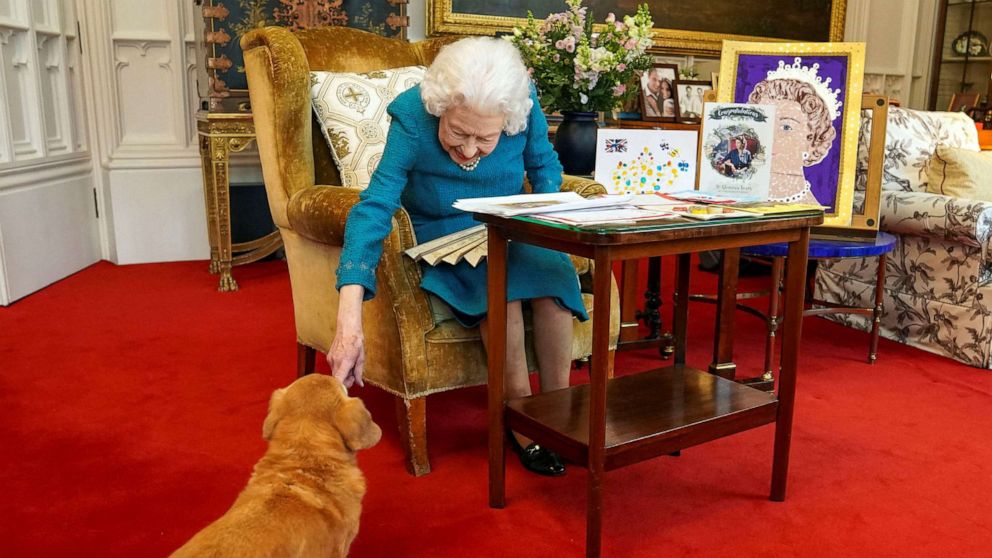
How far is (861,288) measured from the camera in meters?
3.72

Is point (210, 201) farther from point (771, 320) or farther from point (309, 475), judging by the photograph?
point (309, 475)

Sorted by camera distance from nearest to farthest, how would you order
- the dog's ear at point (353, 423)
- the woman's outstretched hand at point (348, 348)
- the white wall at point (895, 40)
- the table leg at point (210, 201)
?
the dog's ear at point (353, 423)
the woman's outstretched hand at point (348, 348)
the table leg at point (210, 201)
the white wall at point (895, 40)

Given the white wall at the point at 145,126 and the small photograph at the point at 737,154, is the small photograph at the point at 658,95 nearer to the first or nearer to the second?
the white wall at the point at 145,126

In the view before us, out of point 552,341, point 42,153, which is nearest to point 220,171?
point 42,153

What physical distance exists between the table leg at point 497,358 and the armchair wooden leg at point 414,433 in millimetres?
243

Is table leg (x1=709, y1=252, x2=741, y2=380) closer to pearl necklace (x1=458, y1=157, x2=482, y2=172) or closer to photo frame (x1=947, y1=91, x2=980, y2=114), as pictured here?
pearl necklace (x1=458, y1=157, x2=482, y2=172)

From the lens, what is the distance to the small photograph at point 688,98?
17.3ft

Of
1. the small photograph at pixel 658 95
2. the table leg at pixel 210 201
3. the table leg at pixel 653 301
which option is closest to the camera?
the table leg at pixel 653 301

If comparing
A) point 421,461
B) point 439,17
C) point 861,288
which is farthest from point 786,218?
point 439,17

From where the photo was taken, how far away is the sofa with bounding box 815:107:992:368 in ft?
10.6

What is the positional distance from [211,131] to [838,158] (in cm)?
279

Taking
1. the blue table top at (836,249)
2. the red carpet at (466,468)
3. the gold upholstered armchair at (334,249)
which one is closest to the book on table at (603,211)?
the gold upholstered armchair at (334,249)

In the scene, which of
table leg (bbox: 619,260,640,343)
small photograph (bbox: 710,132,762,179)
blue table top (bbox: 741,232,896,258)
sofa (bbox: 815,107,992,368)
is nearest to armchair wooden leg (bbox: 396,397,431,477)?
small photograph (bbox: 710,132,762,179)

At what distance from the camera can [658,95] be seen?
17.5 ft
